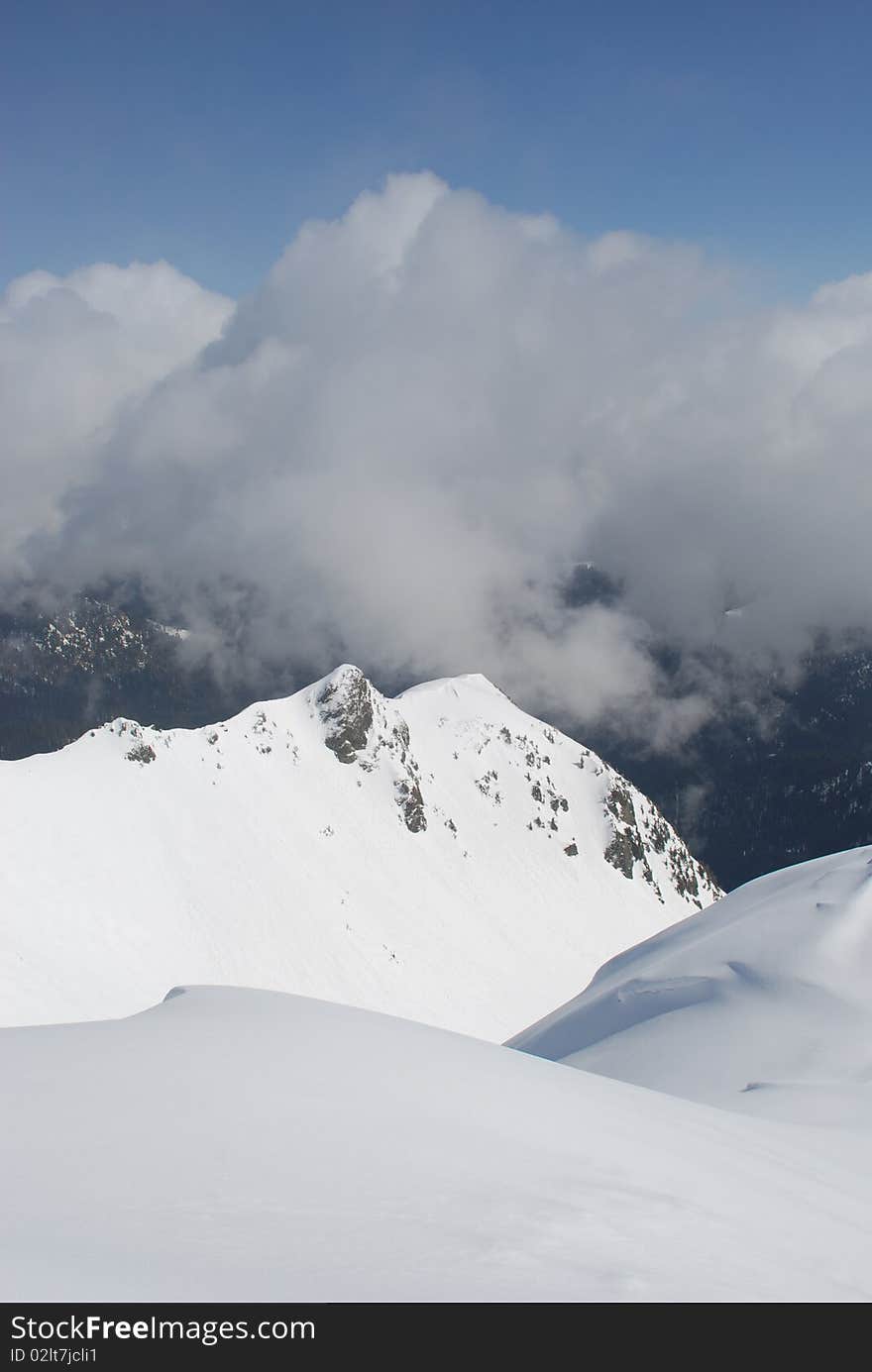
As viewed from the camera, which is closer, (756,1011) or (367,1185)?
(367,1185)

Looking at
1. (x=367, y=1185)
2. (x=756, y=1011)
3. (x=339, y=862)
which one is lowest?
(x=367, y=1185)

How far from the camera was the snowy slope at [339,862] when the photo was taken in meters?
73.6

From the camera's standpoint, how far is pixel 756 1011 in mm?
30344

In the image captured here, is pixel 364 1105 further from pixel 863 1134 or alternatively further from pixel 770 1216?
pixel 863 1134

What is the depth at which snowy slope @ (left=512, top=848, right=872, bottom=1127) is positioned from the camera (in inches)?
979

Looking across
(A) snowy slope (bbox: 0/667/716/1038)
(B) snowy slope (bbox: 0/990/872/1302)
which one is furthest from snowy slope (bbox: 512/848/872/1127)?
(A) snowy slope (bbox: 0/667/716/1038)

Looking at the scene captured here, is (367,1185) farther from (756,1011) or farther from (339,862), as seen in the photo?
(339,862)

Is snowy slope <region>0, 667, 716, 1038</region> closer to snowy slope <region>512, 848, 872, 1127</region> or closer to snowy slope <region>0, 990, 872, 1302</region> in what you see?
snowy slope <region>512, 848, 872, 1127</region>

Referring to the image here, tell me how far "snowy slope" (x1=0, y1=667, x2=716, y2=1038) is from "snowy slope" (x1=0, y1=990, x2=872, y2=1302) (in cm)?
4413

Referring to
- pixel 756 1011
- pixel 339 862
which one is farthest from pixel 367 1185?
pixel 339 862

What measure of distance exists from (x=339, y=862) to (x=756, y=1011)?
78081mm

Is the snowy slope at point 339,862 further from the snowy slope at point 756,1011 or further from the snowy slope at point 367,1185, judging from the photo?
the snowy slope at point 367,1185

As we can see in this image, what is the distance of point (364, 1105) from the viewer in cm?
1178
